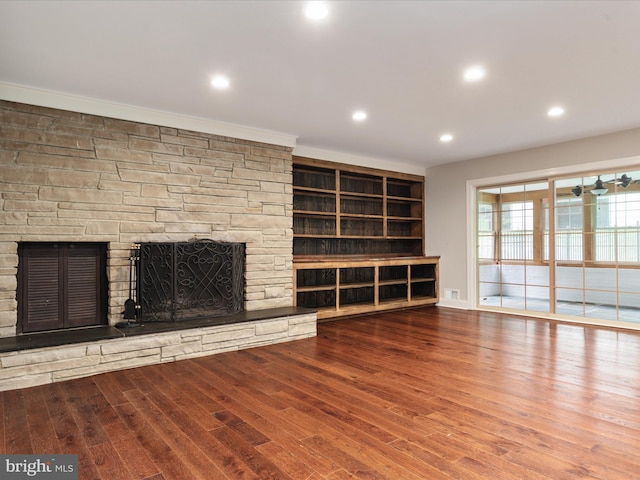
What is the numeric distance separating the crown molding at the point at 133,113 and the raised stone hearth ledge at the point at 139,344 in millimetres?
2030

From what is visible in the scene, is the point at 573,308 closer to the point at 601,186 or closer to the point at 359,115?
the point at 601,186

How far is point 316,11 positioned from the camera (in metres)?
2.41

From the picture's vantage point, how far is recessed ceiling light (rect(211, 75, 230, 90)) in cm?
339

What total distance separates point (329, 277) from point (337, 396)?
11.4ft

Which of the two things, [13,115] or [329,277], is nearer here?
[13,115]

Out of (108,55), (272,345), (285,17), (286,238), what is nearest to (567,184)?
(286,238)

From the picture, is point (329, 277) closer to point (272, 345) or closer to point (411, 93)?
point (272, 345)

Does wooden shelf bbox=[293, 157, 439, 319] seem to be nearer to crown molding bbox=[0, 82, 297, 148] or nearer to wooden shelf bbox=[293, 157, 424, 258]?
wooden shelf bbox=[293, 157, 424, 258]

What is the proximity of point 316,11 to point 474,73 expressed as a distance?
1.56 m

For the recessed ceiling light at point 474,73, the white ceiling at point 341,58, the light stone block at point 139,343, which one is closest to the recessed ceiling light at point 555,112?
the white ceiling at point 341,58

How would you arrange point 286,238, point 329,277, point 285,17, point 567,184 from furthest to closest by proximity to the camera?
point 329,277 < point 567,184 < point 286,238 < point 285,17

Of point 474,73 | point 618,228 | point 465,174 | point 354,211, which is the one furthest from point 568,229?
point 474,73

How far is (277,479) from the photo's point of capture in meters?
1.86

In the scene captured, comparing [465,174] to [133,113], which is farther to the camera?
[465,174]
